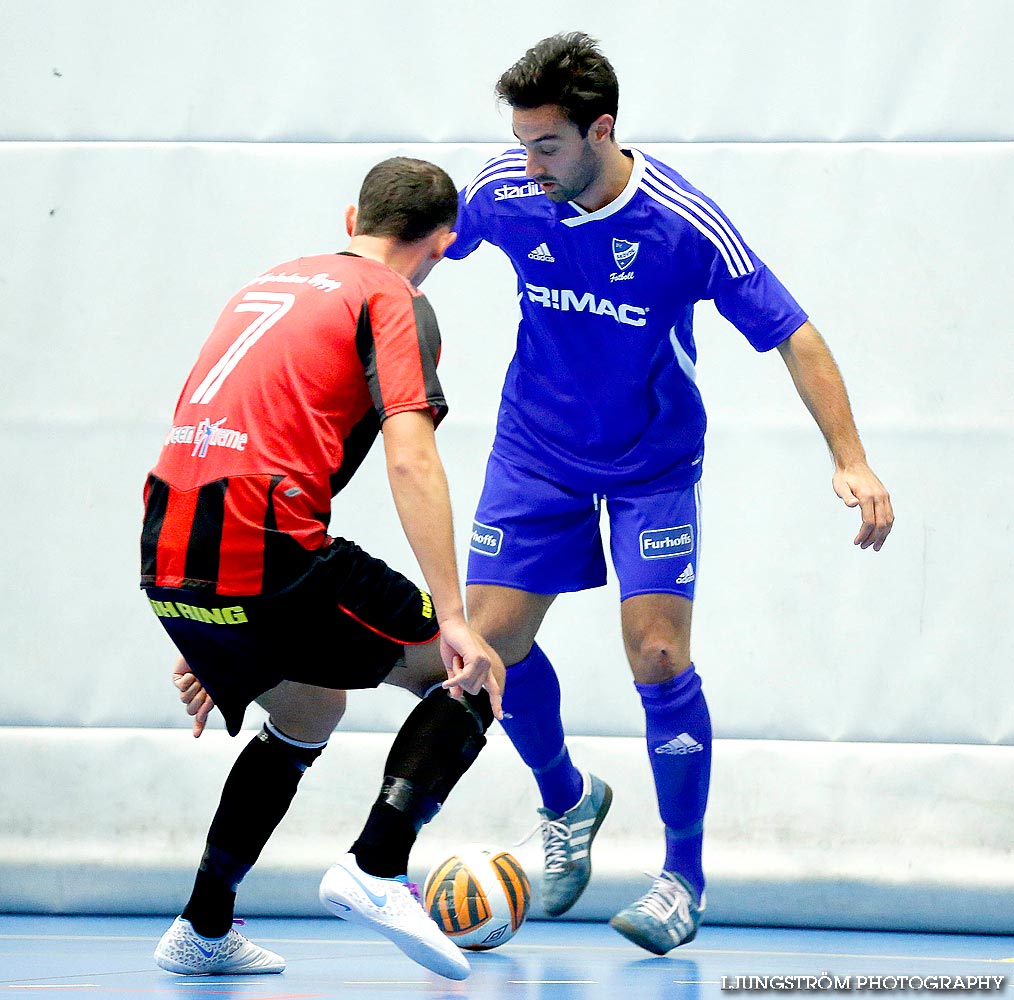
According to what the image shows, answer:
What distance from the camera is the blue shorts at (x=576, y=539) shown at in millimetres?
3643

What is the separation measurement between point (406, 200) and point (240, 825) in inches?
52.6

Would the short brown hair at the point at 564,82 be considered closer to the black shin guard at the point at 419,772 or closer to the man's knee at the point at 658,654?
the man's knee at the point at 658,654

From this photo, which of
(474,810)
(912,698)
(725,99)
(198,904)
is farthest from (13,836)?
(725,99)

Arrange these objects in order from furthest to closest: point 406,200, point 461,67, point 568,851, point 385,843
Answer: point 461,67
point 568,851
point 406,200
point 385,843

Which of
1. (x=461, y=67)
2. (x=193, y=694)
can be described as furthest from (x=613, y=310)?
(x=461, y=67)

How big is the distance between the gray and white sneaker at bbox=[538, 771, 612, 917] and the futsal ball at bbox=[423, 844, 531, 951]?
34 centimetres

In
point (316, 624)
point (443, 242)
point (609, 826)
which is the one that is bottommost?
point (609, 826)

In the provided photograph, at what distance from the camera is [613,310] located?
11.9ft

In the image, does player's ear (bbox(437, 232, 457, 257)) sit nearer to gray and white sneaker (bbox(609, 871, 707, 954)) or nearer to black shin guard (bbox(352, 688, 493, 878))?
black shin guard (bbox(352, 688, 493, 878))

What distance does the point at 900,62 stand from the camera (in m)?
4.55

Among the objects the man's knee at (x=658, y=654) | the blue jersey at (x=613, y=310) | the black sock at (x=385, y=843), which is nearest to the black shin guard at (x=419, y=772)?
the black sock at (x=385, y=843)

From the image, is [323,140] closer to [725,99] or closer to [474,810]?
[725,99]

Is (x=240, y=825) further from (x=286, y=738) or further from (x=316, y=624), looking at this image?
(x=316, y=624)

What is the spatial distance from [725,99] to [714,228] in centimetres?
127
